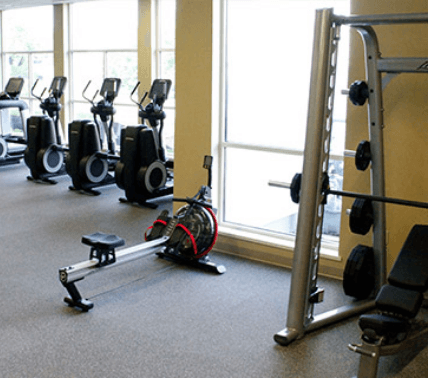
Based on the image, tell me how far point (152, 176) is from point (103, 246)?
104 inches

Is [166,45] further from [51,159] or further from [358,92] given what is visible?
[358,92]

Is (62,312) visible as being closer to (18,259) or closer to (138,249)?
(138,249)

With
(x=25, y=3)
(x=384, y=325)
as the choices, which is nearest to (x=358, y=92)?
(x=384, y=325)

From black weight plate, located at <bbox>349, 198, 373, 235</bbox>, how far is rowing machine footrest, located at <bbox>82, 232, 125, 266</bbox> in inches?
55.5

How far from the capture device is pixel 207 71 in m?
4.55

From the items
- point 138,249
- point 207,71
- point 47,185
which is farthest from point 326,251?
point 47,185

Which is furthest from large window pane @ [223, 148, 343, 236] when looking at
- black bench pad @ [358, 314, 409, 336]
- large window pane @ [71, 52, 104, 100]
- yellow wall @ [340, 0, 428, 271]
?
large window pane @ [71, 52, 104, 100]

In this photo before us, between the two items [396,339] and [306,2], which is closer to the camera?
[396,339]

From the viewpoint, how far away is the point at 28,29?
10641 millimetres

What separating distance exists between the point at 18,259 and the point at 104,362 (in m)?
1.85

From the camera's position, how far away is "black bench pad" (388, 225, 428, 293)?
2592mm

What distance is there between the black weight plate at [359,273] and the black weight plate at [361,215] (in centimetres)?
15

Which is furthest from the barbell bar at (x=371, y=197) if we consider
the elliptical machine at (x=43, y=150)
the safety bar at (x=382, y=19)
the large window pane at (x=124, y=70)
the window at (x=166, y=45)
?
the large window pane at (x=124, y=70)

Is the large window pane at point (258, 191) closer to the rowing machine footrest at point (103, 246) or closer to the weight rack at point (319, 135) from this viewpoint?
the weight rack at point (319, 135)
